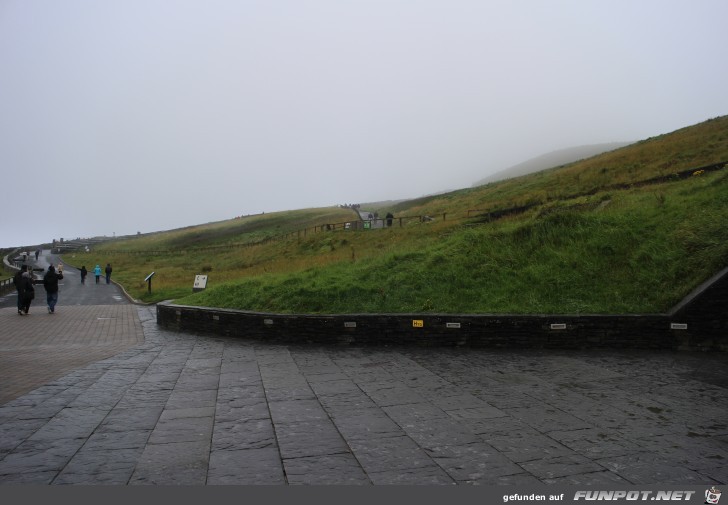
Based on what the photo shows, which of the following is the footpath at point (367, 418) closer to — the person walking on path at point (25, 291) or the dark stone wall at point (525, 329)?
the dark stone wall at point (525, 329)

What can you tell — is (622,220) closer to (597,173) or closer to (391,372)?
(391,372)

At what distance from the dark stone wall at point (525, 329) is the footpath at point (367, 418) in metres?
0.42

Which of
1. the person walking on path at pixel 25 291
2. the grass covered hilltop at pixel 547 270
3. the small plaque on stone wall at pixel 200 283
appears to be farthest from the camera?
the small plaque on stone wall at pixel 200 283

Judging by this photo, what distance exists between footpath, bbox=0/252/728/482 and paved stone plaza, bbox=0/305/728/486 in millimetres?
21

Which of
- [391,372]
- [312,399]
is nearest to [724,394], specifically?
[391,372]

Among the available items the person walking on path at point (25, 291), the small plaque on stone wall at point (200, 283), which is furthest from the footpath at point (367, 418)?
the small plaque on stone wall at point (200, 283)

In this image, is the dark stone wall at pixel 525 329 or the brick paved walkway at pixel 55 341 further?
the dark stone wall at pixel 525 329

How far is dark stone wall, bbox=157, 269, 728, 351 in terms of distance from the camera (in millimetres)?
9359

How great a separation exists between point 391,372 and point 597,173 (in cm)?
3597

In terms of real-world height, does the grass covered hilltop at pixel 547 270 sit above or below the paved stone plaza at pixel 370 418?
→ above

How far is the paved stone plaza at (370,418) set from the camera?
454cm

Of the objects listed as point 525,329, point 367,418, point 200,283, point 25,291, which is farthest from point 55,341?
point 525,329

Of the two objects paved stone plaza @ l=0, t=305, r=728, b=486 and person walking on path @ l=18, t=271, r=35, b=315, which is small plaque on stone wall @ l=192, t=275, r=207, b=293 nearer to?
person walking on path @ l=18, t=271, r=35, b=315

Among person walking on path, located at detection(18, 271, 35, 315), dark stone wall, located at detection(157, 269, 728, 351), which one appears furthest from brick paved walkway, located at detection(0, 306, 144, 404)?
dark stone wall, located at detection(157, 269, 728, 351)
